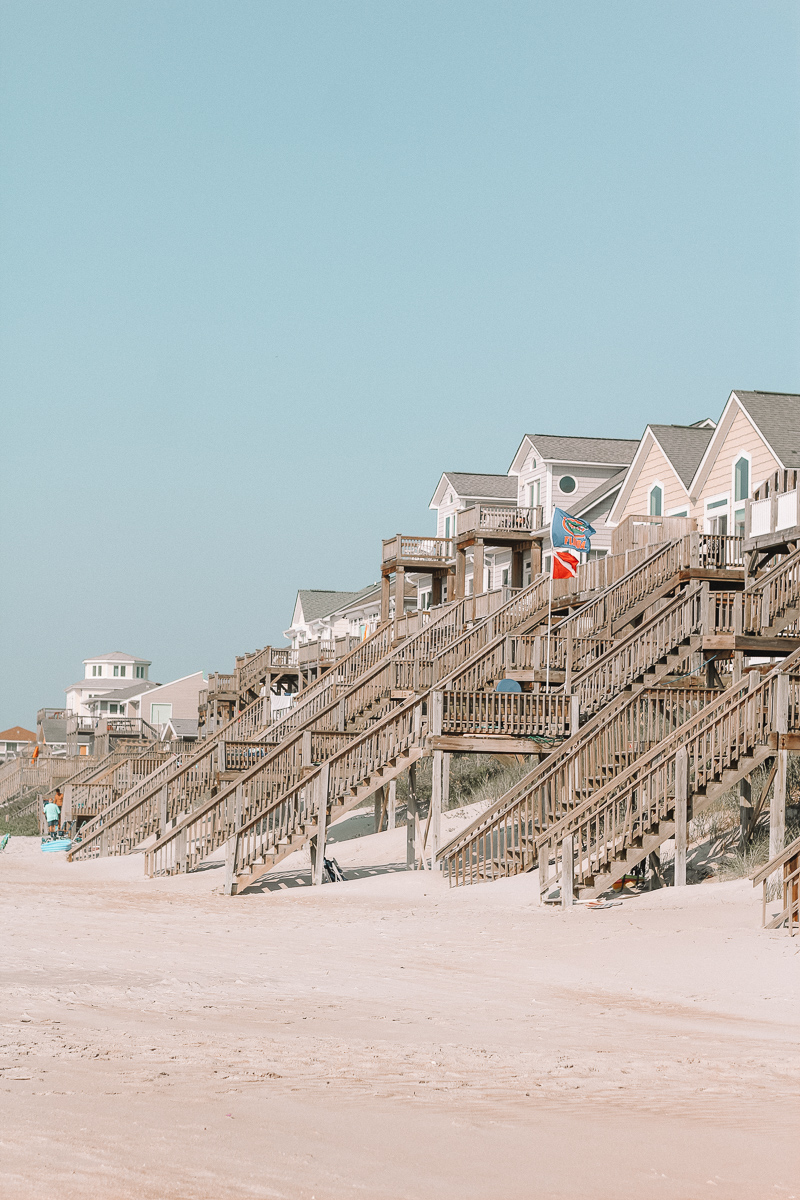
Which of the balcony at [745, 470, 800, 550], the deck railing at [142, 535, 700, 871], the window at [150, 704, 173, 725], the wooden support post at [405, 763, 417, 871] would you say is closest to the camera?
the deck railing at [142, 535, 700, 871]

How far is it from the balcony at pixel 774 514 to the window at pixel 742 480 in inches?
143

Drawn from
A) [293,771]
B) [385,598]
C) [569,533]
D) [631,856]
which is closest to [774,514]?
[569,533]

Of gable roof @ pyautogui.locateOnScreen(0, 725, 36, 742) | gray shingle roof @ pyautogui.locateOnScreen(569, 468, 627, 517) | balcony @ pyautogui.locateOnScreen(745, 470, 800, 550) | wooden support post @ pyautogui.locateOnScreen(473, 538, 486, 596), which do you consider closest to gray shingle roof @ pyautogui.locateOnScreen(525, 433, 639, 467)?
gray shingle roof @ pyautogui.locateOnScreen(569, 468, 627, 517)

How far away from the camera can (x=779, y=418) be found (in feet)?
108

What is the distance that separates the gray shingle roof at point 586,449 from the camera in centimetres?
4553

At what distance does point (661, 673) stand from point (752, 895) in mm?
8877

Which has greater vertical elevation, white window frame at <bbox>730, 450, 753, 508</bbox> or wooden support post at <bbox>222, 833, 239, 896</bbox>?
white window frame at <bbox>730, 450, 753, 508</bbox>

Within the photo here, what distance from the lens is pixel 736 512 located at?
33.5 meters

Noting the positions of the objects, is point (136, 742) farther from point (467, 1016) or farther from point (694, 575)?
point (467, 1016)

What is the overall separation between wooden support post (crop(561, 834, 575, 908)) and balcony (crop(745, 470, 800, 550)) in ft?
33.9

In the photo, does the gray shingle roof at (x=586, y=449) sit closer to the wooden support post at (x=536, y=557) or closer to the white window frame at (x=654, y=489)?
the wooden support post at (x=536, y=557)

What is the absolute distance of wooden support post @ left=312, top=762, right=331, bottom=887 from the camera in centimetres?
2447

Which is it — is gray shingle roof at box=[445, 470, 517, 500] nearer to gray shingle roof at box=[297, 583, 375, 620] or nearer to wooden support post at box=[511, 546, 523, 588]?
wooden support post at box=[511, 546, 523, 588]

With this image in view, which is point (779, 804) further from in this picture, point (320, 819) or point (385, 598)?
point (385, 598)
